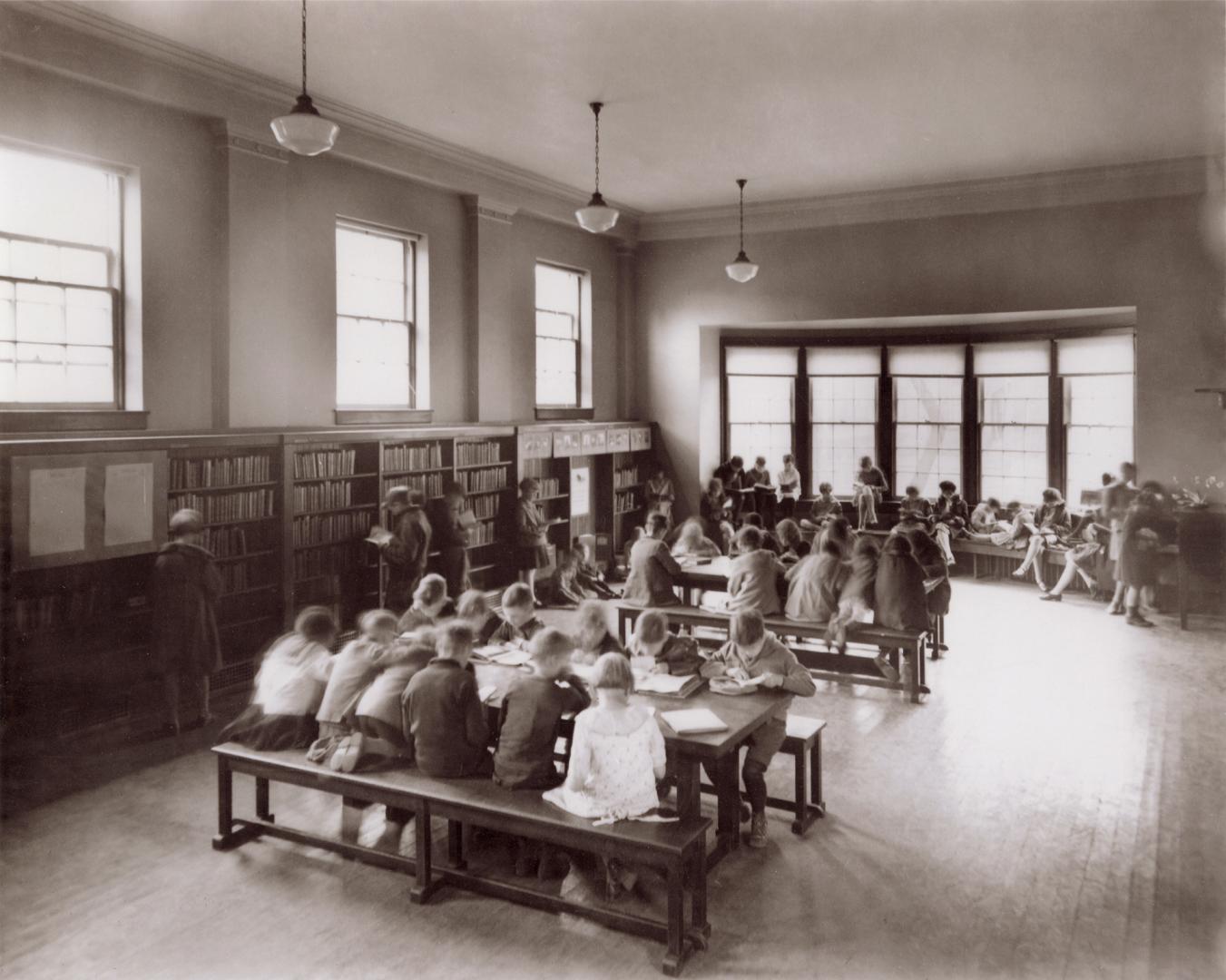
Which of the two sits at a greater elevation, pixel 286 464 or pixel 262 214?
pixel 262 214

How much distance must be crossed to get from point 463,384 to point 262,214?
3.02 meters

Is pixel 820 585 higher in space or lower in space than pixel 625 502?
lower

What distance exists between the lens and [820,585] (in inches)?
281

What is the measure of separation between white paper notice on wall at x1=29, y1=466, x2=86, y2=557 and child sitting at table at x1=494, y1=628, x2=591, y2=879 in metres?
3.29

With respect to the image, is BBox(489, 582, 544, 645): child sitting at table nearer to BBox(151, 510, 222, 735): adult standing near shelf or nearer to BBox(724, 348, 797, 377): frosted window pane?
BBox(151, 510, 222, 735): adult standing near shelf

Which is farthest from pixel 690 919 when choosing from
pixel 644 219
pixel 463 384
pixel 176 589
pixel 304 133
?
pixel 644 219

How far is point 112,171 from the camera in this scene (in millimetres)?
6730

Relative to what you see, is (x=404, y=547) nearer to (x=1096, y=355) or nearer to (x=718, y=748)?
(x=718, y=748)

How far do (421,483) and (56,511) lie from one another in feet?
11.6

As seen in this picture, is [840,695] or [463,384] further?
[463,384]

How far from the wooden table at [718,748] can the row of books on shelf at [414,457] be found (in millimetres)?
4054

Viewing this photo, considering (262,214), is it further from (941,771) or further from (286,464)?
(941,771)

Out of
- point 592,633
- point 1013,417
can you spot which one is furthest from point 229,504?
point 1013,417

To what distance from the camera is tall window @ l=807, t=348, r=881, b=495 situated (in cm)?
1316
